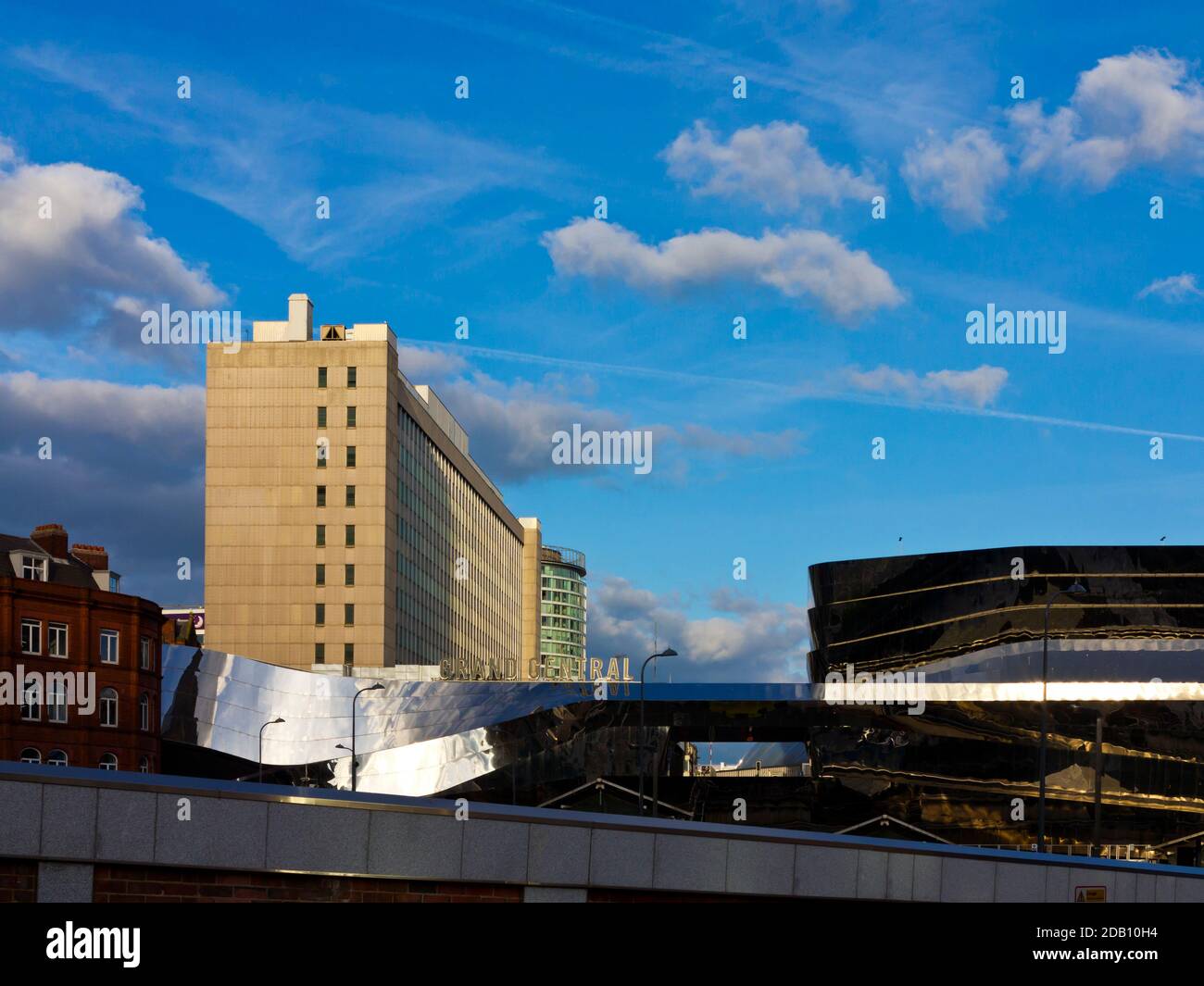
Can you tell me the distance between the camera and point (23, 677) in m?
73.5

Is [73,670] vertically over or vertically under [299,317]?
under

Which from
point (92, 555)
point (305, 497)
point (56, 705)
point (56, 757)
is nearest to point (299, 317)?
point (305, 497)

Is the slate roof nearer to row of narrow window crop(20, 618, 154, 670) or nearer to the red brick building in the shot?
the red brick building

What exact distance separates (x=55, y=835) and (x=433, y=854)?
335cm

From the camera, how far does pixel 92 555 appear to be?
94812 millimetres

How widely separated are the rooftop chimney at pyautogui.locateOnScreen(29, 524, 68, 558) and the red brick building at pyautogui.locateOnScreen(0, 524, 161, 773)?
3422 mm

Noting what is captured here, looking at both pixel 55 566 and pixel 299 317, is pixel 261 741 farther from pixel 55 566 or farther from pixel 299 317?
pixel 299 317

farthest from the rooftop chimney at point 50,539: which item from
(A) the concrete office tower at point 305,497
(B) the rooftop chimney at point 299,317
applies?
(B) the rooftop chimney at point 299,317

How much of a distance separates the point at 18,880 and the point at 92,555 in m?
87.5

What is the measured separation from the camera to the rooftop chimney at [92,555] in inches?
3716

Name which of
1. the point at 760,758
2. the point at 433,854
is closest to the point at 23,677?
the point at 433,854

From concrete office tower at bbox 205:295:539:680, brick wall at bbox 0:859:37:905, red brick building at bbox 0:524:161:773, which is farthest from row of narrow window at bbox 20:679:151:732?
brick wall at bbox 0:859:37:905

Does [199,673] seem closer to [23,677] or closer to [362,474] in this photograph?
[23,677]
